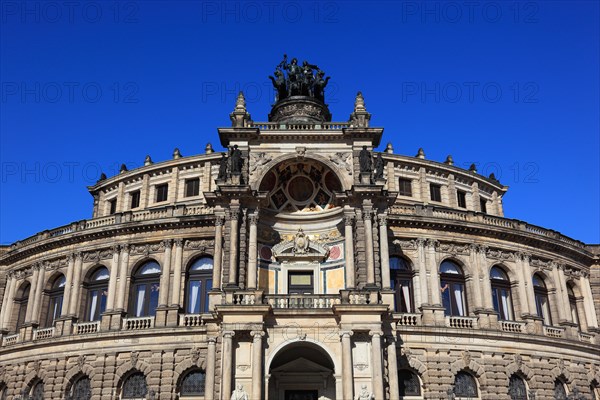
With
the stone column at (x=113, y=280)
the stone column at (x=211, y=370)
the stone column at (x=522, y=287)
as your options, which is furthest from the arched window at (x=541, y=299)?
the stone column at (x=113, y=280)

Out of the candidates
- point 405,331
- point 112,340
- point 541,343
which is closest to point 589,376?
point 541,343

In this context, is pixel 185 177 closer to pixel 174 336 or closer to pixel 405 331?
pixel 174 336

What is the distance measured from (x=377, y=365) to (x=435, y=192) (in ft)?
66.6

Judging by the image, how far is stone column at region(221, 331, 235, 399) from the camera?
93.8 ft

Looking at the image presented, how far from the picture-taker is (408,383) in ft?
114

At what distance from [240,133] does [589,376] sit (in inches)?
1085

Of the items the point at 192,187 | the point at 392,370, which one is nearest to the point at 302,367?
the point at 392,370

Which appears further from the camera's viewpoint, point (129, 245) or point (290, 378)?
point (129, 245)

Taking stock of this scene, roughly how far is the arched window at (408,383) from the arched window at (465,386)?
2360mm

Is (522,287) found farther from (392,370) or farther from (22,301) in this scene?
(22,301)

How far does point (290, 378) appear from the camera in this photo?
33.3 meters

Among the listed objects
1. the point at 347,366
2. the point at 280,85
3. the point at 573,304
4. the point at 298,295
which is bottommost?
the point at 347,366

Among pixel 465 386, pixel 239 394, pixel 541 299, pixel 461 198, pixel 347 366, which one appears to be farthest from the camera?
pixel 461 198

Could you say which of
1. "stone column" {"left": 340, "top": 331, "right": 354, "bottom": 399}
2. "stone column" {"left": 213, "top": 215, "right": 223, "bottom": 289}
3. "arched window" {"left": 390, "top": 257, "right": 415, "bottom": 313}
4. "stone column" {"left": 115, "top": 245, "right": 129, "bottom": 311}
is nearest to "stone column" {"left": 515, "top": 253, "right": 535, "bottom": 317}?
"arched window" {"left": 390, "top": 257, "right": 415, "bottom": 313}
